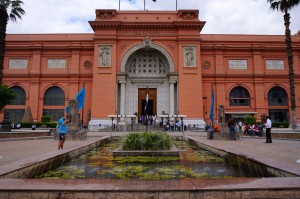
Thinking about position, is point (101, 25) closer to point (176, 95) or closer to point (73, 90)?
point (73, 90)

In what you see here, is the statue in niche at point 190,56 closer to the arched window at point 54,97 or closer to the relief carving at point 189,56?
the relief carving at point 189,56

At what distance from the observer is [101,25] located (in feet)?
88.8

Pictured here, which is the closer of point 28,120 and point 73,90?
point 28,120

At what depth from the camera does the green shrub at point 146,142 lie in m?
8.02

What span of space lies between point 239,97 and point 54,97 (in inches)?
954

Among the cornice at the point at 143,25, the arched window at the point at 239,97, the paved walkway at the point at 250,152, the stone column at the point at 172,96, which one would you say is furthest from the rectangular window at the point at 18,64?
the arched window at the point at 239,97

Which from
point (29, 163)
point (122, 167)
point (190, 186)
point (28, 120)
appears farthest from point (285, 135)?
point (28, 120)

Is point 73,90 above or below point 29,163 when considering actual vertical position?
above

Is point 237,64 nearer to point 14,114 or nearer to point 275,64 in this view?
point 275,64

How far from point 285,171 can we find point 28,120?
94.3 ft

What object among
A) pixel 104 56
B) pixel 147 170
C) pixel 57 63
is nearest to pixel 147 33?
pixel 104 56

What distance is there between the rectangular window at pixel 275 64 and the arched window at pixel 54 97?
2766cm

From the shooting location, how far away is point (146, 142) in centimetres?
810

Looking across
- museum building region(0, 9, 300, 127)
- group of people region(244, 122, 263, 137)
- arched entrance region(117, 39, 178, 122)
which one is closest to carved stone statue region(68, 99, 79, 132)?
museum building region(0, 9, 300, 127)
